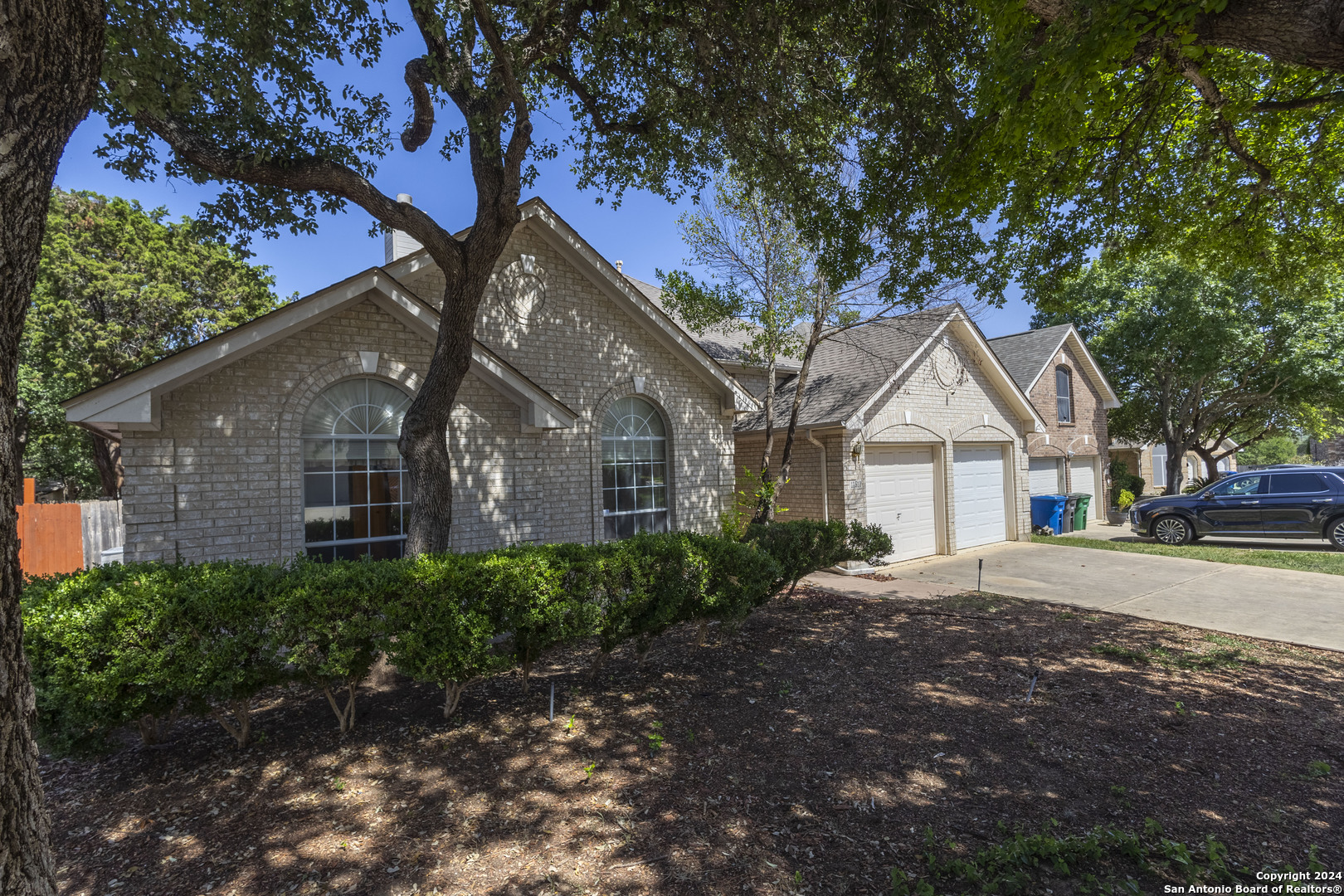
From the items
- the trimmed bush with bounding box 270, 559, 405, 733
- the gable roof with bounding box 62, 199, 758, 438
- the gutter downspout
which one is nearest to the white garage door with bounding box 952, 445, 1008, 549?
the gutter downspout

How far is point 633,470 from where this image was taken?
10539 mm

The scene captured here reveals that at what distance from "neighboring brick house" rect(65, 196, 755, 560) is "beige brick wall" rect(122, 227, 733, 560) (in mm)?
20

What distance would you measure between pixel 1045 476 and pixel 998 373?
18.5 feet

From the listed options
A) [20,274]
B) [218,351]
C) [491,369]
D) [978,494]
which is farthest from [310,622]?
[978,494]

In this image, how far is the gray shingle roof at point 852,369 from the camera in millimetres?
12906

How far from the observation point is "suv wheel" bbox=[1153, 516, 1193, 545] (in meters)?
15.0

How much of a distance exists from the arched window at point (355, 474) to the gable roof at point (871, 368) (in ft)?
25.9

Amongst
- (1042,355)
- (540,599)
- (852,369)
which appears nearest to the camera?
(540,599)

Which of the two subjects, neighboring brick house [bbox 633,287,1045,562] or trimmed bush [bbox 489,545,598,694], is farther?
neighboring brick house [bbox 633,287,1045,562]

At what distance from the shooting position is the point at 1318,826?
3527mm

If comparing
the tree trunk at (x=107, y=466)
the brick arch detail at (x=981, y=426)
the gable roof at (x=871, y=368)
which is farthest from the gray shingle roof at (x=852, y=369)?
the tree trunk at (x=107, y=466)

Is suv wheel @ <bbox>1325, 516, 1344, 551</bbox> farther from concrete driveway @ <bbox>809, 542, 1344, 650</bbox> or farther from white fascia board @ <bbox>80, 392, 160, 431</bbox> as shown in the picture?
white fascia board @ <bbox>80, 392, 160, 431</bbox>

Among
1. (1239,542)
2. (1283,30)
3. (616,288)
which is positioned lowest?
(1239,542)

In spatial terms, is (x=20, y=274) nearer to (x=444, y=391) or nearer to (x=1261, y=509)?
(x=444, y=391)
